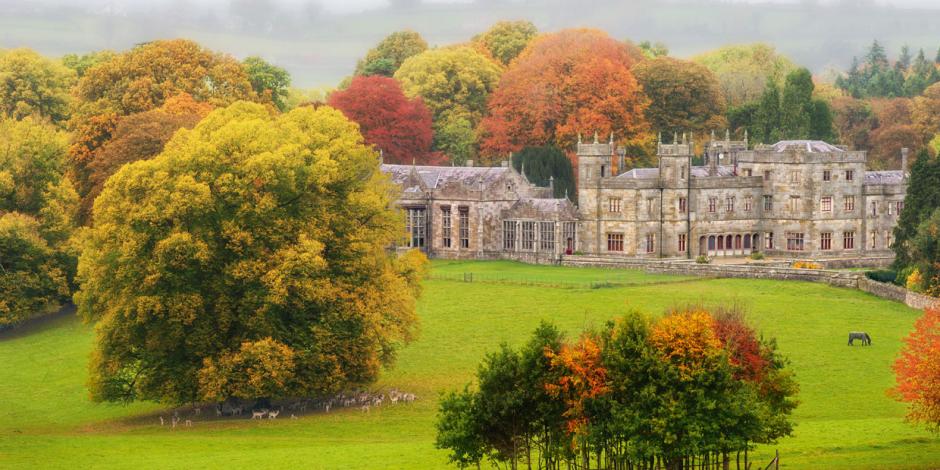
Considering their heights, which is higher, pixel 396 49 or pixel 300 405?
pixel 396 49

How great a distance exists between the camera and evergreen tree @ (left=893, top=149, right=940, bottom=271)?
321ft

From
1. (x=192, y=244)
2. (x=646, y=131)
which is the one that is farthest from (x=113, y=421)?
(x=646, y=131)

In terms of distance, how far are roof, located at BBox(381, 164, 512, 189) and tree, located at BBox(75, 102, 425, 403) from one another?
120ft

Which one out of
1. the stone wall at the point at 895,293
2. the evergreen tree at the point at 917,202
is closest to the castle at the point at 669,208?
the evergreen tree at the point at 917,202

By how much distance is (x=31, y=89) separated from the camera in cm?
14025

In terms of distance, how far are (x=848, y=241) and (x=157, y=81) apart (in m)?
45.9

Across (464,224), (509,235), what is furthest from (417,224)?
(509,235)

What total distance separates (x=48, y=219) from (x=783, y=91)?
60766 millimetres

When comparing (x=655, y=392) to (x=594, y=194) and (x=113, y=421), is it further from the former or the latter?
(x=594, y=194)

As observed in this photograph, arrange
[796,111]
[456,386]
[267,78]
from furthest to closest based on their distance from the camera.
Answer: [267,78] < [796,111] < [456,386]

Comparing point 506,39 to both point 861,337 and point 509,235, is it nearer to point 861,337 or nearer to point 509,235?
point 509,235

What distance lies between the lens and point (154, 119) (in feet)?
346

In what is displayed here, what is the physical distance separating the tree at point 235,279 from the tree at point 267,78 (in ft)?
212

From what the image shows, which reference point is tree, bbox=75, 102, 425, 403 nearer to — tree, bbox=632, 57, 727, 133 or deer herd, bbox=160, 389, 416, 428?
deer herd, bbox=160, 389, 416, 428
